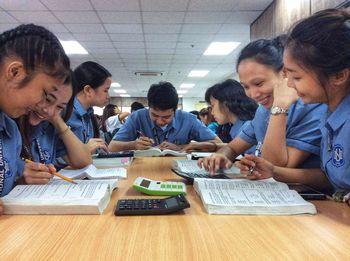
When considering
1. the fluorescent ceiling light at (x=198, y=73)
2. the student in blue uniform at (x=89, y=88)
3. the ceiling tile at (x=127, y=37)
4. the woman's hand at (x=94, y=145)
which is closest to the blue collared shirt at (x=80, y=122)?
the student in blue uniform at (x=89, y=88)

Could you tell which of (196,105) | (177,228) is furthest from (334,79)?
(196,105)

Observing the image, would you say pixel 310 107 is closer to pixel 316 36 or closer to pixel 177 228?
pixel 316 36

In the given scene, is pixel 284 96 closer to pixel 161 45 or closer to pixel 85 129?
pixel 85 129

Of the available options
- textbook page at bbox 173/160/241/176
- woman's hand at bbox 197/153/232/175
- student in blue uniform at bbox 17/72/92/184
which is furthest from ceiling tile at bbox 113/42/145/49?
woman's hand at bbox 197/153/232/175

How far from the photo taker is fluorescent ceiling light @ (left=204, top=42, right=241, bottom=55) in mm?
6008

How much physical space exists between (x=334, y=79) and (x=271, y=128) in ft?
1.15

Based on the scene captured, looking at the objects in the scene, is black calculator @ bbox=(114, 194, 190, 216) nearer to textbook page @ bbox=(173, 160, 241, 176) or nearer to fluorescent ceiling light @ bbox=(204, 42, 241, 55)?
textbook page @ bbox=(173, 160, 241, 176)

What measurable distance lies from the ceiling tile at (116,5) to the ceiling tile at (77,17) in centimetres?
27

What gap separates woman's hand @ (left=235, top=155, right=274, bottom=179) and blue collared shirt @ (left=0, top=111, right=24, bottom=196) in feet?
2.74

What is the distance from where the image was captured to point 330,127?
1082 millimetres

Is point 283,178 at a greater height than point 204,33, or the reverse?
point 204,33

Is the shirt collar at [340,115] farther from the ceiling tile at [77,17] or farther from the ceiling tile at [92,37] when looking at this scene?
the ceiling tile at [92,37]

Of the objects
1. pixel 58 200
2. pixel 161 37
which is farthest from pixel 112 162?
pixel 161 37

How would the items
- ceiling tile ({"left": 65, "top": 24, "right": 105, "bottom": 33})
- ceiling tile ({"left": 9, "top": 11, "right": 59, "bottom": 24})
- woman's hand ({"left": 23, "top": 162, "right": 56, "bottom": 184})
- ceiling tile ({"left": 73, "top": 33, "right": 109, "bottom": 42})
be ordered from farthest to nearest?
ceiling tile ({"left": 73, "top": 33, "right": 109, "bottom": 42})
ceiling tile ({"left": 65, "top": 24, "right": 105, "bottom": 33})
ceiling tile ({"left": 9, "top": 11, "right": 59, "bottom": 24})
woman's hand ({"left": 23, "top": 162, "right": 56, "bottom": 184})
